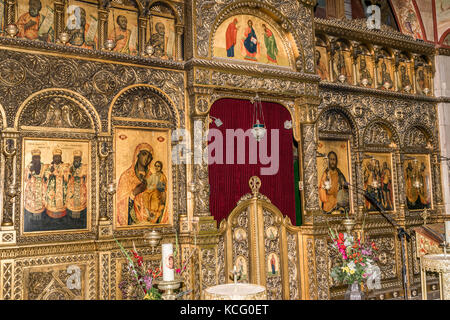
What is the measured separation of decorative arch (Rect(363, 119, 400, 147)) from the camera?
32.8 ft

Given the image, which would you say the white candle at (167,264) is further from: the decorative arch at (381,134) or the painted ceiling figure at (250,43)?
the decorative arch at (381,134)

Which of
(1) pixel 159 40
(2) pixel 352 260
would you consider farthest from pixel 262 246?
(1) pixel 159 40

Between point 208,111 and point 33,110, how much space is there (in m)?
2.77

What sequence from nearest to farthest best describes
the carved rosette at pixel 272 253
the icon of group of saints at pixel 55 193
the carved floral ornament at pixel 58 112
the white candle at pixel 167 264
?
the white candle at pixel 167 264, the icon of group of saints at pixel 55 193, the carved floral ornament at pixel 58 112, the carved rosette at pixel 272 253

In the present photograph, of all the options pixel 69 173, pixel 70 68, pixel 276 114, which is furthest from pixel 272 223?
pixel 70 68

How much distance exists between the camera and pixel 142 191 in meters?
7.16

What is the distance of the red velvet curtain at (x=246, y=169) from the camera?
767 cm

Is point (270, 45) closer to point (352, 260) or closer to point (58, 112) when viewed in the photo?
point (58, 112)

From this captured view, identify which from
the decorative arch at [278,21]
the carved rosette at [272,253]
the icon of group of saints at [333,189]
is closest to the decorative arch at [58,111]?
the decorative arch at [278,21]

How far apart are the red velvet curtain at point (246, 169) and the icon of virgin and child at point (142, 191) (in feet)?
2.93

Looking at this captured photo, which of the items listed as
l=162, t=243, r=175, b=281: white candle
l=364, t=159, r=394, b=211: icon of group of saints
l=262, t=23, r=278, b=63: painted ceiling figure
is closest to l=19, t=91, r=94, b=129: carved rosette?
l=162, t=243, r=175, b=281: white candle

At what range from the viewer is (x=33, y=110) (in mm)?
6461

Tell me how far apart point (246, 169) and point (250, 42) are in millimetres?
2431

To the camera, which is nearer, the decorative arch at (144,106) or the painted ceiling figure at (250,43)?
the decorative arch at (144,106)
